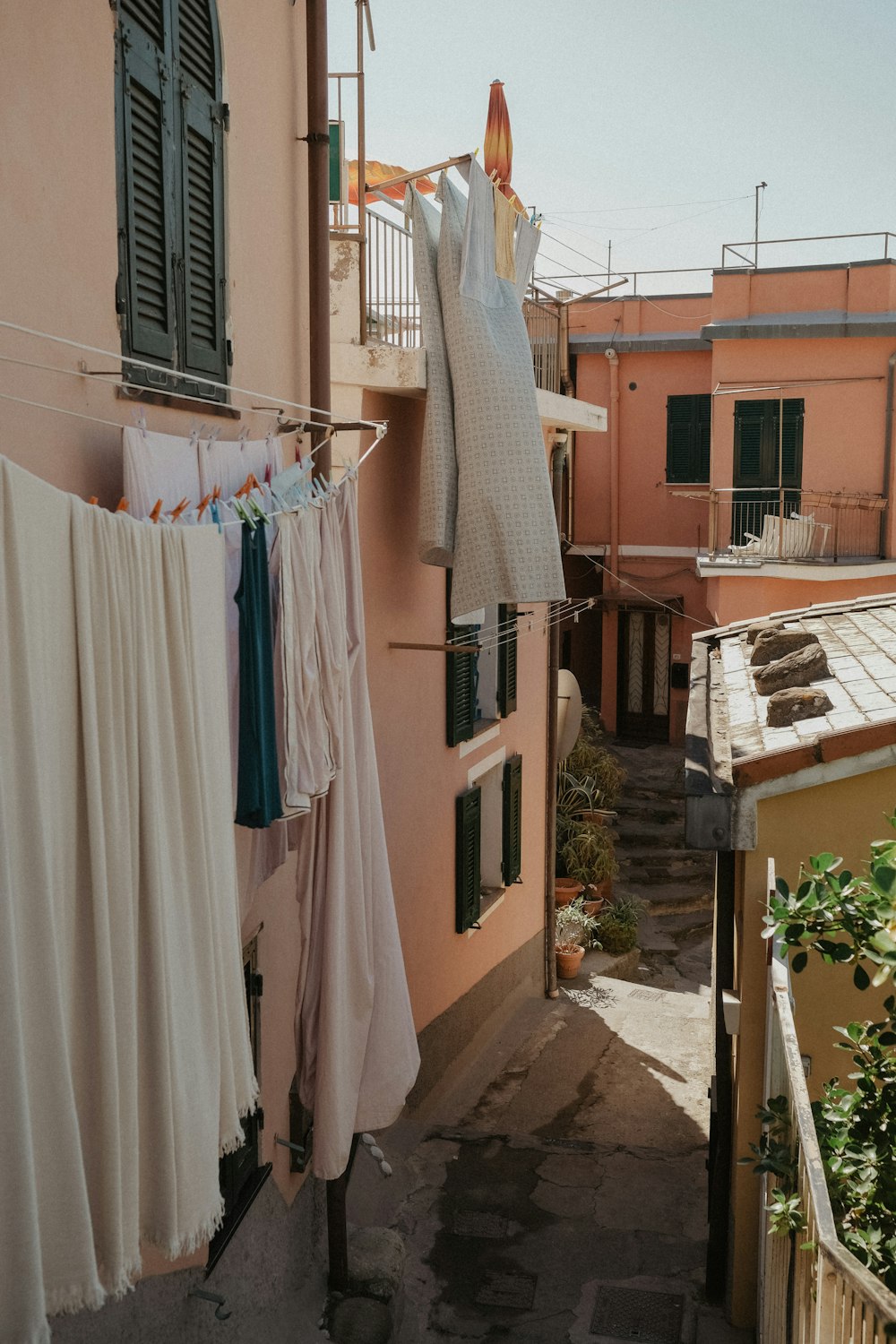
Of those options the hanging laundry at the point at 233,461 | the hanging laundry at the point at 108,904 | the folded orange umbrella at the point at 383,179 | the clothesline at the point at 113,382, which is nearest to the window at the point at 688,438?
the folded orange umbrella at the point at 383,179

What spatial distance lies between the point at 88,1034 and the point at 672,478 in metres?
20.8

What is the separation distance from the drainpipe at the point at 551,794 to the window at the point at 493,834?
1003mm

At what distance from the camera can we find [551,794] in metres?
13.6

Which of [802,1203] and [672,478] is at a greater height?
[672,478]

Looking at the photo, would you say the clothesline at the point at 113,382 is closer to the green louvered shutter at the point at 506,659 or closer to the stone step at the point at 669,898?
the green louvered shutter at the point at 506,659

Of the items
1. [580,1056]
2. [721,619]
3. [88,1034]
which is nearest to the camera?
[88,1034]

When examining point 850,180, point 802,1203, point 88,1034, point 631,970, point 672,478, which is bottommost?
point 631,970

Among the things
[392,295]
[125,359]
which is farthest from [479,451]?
[125,359]

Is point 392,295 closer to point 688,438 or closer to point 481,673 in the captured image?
point 481,673

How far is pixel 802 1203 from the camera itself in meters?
3.77

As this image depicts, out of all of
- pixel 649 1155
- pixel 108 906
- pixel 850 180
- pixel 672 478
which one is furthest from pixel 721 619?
pixel 108 906

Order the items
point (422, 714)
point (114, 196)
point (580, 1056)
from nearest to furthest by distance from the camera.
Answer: point (114, 196), point (422, 714), point (580, 1056)

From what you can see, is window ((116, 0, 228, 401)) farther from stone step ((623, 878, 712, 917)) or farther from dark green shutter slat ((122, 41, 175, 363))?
stone step ((623, 878, 712, 917))

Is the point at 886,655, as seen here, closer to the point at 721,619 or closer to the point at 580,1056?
the point at 580,1056
